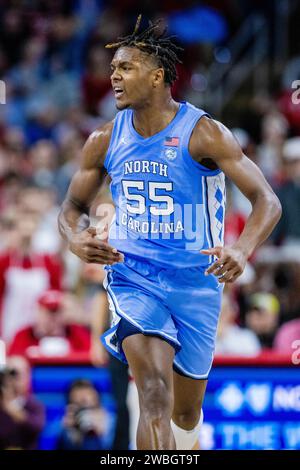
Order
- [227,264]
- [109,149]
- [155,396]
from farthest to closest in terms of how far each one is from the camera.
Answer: [109,149], [155,396], [227,264]

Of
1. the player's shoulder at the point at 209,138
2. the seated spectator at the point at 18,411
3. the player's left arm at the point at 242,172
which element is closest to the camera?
the player's left arm at the point at 242,172

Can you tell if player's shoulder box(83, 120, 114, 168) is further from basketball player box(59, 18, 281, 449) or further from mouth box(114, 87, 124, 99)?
mouth box(114, 87, 124, 99)

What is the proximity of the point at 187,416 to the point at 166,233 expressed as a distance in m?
1.18

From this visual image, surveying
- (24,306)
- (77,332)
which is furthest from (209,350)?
(24,306)

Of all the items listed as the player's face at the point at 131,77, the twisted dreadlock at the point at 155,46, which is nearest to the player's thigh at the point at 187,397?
the player's face at the point at 131,77

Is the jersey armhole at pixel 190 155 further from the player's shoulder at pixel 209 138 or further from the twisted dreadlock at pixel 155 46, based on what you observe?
the twisted dreadlock at pixel 155 46

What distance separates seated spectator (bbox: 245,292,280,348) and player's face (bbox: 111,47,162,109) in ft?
14.8

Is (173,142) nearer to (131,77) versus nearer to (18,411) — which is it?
(131,77)

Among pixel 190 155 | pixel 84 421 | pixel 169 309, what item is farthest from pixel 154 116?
pixel 84 421

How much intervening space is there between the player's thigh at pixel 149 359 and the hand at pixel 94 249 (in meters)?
0.45

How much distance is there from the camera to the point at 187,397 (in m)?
6.86

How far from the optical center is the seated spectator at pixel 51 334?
10.2 meters

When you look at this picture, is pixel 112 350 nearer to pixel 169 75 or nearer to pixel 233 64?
pixel 169 75

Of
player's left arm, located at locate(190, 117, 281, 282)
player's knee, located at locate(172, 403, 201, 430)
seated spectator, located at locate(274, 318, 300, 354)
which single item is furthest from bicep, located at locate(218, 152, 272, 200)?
seated spectator, located at locate(274, 318, 300, 354)
